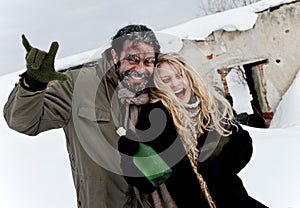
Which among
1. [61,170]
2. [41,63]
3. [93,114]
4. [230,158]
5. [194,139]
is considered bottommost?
[61,170]

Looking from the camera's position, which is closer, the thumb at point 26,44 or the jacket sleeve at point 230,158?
the thumb at point 26,44

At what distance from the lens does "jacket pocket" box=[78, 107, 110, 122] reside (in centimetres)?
155

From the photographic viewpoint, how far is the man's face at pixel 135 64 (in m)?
1.56

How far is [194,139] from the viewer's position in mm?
1652

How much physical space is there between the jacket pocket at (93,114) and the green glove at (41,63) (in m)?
0.26

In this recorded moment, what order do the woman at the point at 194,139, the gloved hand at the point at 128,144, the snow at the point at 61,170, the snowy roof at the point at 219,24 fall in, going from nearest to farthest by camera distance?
the gloved hand at the point at 128,144
the woman at the point at 194,139
the snow at the point at 61,170
the snowy roof at the point at 219,24

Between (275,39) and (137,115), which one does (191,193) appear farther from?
(275,39)

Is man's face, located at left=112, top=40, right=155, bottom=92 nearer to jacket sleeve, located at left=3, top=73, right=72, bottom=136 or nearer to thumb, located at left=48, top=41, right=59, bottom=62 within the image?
jacket sleeve, located at left=3, top=73, right=72, bottom=136

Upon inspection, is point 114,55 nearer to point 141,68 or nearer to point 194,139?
point 141,68

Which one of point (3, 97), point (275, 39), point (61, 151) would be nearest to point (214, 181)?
point (61, 151)

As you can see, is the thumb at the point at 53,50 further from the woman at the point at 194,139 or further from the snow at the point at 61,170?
the snow at the point at 61,170

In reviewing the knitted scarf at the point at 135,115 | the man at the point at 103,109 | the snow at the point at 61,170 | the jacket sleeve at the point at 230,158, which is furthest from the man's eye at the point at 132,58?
the snow at the point at 61,170

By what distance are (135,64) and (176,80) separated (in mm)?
186

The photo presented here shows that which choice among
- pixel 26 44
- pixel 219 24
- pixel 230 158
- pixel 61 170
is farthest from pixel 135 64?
pixel 219 24
